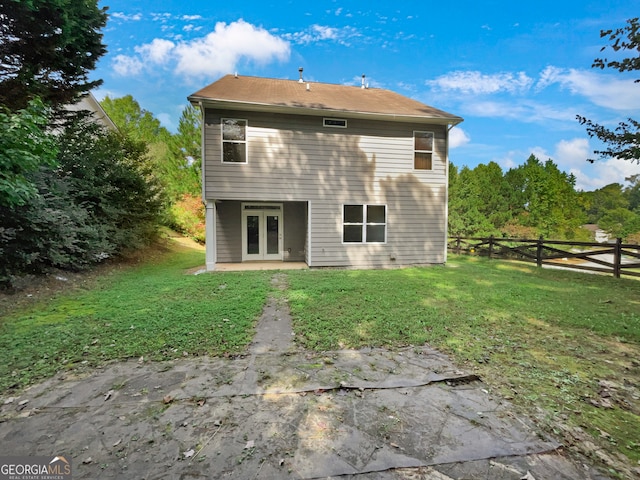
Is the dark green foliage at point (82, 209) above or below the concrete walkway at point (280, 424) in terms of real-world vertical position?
above

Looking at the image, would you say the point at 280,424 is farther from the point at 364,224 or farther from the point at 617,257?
the point at 617,257

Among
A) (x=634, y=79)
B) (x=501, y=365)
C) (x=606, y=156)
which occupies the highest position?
(x=634, y=79)

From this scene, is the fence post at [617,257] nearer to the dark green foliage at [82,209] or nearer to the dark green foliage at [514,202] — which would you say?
the dark green foliage at [514,202]

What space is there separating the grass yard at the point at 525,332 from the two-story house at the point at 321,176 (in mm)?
2616

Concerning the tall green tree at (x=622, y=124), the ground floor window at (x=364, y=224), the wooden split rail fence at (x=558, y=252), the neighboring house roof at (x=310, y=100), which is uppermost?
the neighboring house roof at (x=310, y=100)

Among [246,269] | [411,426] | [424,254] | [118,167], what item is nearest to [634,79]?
[424,254]

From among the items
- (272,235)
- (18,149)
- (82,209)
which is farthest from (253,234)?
(18,149)

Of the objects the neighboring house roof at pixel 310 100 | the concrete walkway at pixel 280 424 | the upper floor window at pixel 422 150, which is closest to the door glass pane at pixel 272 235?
the neighboring house roof at pixel 310 100

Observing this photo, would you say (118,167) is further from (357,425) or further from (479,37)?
(479,37)

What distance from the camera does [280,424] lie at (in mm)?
2182

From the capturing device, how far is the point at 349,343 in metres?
3.74

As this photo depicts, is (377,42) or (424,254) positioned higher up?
(377,42)

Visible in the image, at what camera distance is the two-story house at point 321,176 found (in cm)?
920

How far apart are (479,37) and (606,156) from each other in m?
9.49
